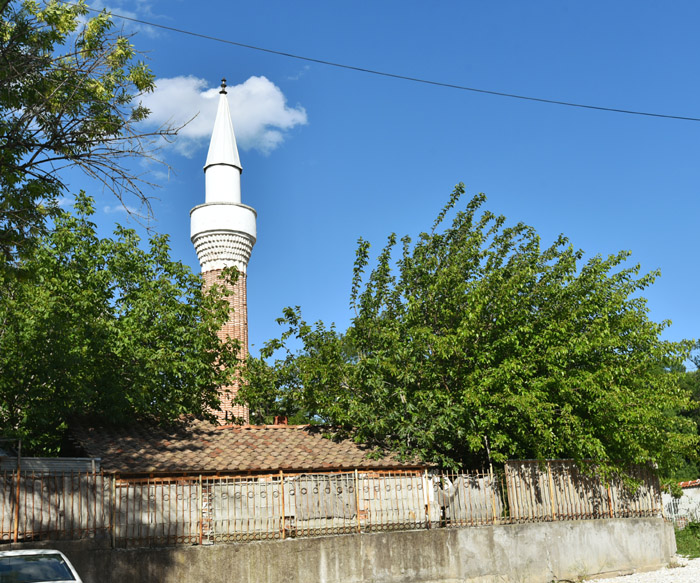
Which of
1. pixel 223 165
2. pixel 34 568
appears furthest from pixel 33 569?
pixel 223 165

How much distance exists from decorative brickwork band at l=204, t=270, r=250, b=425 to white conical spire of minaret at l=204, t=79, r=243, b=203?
311 centimetres

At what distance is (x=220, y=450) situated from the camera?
55.1ft

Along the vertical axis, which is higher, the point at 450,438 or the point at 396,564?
the point at 450,438

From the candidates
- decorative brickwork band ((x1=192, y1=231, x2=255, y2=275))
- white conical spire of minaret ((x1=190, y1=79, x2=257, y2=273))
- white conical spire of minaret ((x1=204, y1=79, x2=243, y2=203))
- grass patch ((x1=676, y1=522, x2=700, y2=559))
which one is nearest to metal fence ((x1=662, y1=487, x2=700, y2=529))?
grass patch ((x1=676, y1=522, x2=700, y2=559))

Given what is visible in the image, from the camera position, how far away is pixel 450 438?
16.4m

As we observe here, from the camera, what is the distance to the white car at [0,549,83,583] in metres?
8.48

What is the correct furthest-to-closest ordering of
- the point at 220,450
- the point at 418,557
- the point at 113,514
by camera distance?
the point at 220,450, the point at 418,557, the point at 113,514

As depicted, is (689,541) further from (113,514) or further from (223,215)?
(223,215)

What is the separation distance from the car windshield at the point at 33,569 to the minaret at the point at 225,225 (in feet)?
52.0

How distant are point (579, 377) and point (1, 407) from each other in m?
13.9

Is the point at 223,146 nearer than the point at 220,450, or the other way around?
the point at 220,450

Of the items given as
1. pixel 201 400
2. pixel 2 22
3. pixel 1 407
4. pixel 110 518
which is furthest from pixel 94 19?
pixel 201 400

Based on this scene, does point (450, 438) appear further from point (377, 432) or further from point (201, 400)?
point (201, 400)

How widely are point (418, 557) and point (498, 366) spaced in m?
4.96
